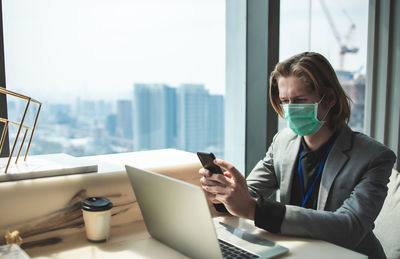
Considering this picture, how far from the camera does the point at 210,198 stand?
4.30 feet

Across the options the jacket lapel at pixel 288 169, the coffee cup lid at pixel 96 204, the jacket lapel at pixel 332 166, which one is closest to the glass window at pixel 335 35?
the jacket lapel at pixel 288 169

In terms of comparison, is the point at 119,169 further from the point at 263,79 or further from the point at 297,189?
the point at 263,79

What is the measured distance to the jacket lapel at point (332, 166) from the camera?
1340 millimetres

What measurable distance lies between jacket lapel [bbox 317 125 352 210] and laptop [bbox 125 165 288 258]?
373 mm

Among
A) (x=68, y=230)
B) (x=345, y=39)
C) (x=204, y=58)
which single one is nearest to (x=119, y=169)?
(x=68, y=230)

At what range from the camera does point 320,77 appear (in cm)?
141

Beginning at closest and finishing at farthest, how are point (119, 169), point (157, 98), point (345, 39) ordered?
point (119, 169) → point (157, 98) → point (345, 39)

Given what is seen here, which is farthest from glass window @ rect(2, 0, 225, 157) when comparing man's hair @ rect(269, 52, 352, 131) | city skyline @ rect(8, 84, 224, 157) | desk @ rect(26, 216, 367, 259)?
man's hair @ rect(269, 52, 352, 131)

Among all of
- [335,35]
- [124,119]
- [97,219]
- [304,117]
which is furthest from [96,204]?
[335,35]

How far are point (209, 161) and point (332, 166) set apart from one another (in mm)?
501

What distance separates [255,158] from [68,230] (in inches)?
43.9

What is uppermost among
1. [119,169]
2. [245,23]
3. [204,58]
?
[245,23]

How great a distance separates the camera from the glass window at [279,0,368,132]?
2.11 m

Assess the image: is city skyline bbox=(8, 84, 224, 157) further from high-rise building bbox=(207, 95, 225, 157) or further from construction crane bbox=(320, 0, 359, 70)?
construction crane bbox=(320, 0, 359, 70)
